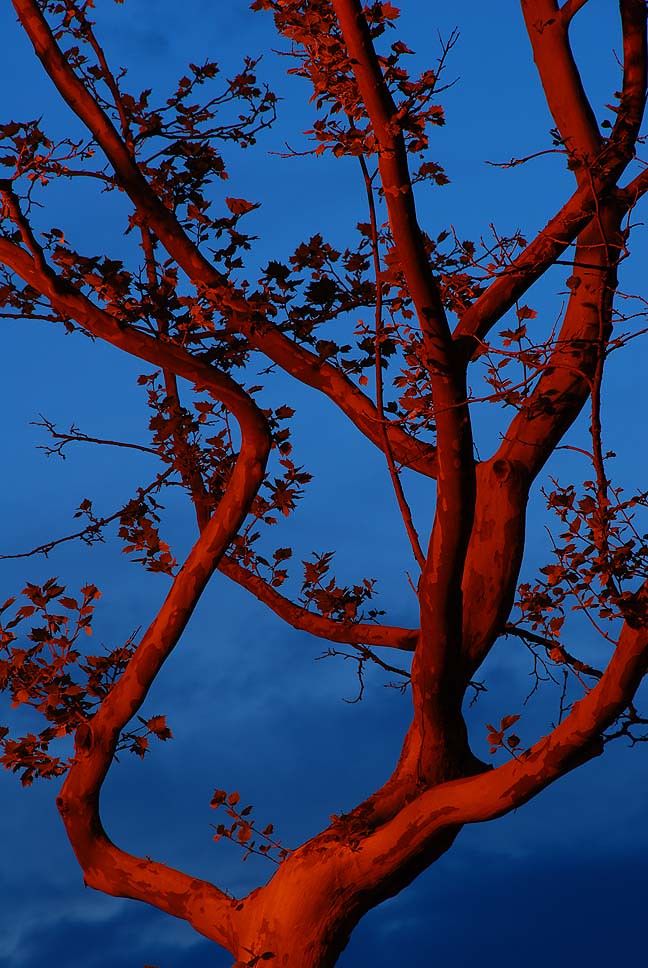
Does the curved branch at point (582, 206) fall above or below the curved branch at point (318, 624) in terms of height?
above

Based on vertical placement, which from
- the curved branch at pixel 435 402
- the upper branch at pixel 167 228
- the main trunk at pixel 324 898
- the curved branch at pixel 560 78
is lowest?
the main trunk at pixel 324 898

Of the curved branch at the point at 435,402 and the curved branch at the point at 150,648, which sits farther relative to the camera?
the curved branch at the point at 150,648

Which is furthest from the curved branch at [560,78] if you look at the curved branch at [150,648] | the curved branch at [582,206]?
the curved branch at [150,648]

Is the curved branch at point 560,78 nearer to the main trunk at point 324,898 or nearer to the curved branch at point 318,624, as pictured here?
the curved branch at point 318,624

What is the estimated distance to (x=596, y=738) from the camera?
658 cm

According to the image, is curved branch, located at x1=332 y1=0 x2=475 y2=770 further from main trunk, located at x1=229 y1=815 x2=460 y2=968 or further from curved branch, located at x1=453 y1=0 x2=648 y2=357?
main trunk, located at x1=229 y1=815 x2=460 y2=968

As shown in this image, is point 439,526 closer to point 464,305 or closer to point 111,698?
point 464,305

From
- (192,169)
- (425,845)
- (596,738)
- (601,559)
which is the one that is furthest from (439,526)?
(192,169)

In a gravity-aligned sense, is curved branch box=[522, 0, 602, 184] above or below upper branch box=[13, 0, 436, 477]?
above

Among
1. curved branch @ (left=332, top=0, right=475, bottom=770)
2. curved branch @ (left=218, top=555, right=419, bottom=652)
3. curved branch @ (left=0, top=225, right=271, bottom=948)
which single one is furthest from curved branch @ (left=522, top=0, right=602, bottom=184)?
curved branch @ (left=218, top=555, right=419, bottom=652)

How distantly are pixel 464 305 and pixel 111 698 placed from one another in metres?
3.42

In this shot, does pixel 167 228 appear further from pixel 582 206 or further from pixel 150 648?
pixel 150 648

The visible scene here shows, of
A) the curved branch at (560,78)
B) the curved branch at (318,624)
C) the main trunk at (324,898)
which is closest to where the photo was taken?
the main trunk at (324,898)

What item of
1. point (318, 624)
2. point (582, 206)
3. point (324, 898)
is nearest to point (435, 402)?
point (582, 206)
